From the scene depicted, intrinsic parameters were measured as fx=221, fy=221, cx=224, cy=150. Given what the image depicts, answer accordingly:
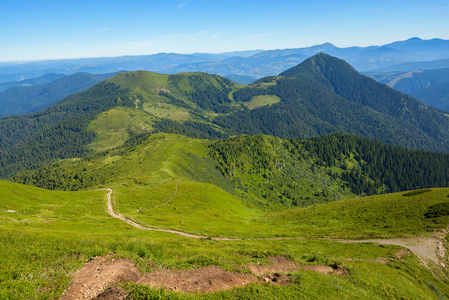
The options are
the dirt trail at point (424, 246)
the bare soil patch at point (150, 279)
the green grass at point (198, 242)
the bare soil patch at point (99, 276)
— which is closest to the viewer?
the bare soil patch at point (99, 276)

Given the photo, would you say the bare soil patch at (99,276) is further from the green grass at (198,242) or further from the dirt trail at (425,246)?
the dirt trail at (425,246)

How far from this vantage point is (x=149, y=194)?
114m

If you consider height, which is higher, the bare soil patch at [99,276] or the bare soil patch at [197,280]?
the bare soil patch at [99,276]

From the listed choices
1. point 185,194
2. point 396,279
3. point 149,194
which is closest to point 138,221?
point 149,194

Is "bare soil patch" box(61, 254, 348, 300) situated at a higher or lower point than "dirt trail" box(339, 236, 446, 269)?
higher

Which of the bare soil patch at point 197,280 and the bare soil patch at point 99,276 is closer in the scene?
the bare soil patch at point 99,276

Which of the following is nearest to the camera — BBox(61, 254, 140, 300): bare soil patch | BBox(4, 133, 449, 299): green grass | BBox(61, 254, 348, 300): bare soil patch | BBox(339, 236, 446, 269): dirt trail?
BBox(61, 254, 140, 300): bare soil patch

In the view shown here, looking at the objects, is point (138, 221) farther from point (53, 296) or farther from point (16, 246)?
point (53, 296)

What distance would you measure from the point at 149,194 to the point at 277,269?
96617 mm

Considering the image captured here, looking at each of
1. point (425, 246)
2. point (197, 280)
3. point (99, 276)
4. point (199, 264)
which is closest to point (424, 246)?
point (425, 246)

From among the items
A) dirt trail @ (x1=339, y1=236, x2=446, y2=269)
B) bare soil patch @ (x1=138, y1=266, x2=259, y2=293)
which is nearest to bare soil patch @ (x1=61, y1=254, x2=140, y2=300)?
bare soil patch @ (x1=138, y1=266, x2=259, y2=293)

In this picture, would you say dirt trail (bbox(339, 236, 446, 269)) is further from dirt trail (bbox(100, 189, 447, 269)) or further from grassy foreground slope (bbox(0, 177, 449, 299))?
grassy foreground slope (bbox(0, 177, 449, 299))

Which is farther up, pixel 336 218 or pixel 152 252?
pixel 152 252

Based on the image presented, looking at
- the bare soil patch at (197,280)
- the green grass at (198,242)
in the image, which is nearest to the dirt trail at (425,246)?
the green grass at (198,242)
